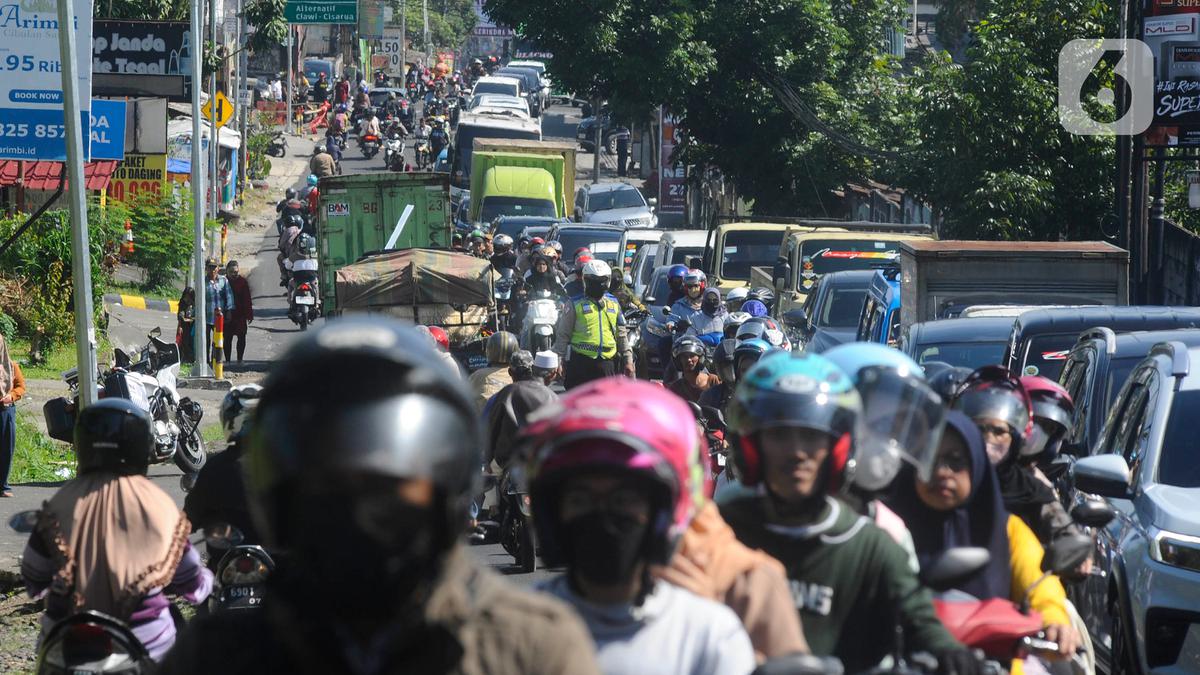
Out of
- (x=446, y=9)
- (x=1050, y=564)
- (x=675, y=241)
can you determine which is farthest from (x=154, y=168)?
(x=446, y=9)

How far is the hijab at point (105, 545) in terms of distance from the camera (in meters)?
5.85

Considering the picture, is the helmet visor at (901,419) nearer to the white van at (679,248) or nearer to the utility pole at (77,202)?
the utility pole at (77,202)

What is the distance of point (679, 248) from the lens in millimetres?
25703

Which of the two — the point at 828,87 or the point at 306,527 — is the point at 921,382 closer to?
the point at 306,527

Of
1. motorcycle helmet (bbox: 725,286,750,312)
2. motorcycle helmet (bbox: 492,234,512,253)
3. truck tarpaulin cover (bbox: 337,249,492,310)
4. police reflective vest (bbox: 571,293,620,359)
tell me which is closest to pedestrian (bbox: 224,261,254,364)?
truck tarpaulin cover (bbox: 337,249,492,310)

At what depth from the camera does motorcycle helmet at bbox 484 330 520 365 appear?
39.0ft

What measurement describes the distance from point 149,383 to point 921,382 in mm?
12759

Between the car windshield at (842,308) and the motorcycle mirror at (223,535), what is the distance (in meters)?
11.4

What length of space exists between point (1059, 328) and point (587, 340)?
15.9ft

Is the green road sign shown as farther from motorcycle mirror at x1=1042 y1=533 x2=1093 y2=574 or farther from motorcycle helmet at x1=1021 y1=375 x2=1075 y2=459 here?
motorcycle mirror at x1=1042 y1=533 x2=1093 y2=574

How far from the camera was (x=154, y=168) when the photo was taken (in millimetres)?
32844

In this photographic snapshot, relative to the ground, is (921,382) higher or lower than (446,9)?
lower

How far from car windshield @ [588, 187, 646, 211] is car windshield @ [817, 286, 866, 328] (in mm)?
24465

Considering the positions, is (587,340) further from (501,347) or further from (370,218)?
(370,218)
